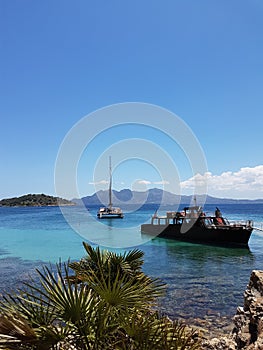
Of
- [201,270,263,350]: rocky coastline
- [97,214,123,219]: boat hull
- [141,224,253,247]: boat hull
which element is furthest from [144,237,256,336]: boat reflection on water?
[97,214,123,219]: boat hull

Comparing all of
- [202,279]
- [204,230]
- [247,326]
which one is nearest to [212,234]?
[204,230]

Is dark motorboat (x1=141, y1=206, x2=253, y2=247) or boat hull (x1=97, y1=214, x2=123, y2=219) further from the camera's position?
boat hull (x1=97, y1=214, x2=123, y2=219)

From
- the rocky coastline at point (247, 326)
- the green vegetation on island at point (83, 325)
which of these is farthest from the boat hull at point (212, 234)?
the green vegetation on island at point (83, 325)

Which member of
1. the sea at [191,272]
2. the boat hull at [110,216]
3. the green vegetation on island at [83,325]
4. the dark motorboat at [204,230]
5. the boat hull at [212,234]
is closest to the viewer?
the green vegetation on island at [83,325]

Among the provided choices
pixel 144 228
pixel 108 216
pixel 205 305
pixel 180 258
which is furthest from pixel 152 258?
pixel 108 216

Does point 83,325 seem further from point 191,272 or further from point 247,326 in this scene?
point 191,272

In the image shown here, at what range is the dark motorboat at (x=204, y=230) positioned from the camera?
35.0 m

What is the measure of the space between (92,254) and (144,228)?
139 feet

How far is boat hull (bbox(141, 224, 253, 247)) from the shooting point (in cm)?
3475

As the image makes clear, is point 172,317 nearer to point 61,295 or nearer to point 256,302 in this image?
point 256,302

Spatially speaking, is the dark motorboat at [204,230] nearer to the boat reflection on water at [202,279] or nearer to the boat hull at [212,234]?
the boat hull at [212,234]

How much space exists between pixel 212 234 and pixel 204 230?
1188 mm

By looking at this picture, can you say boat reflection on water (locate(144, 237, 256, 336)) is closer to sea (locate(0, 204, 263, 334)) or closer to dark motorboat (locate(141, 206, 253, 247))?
sea (locate(0, 204, 263, 334))

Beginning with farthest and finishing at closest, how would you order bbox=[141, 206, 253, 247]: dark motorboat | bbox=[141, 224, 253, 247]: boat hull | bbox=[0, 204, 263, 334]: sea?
bbox=[141, 206, 253, 247]: dark motorboat, bbox=[141, 224, 253, 247]: boat hull, bbox=[0, 204, 263, 334]: sea
